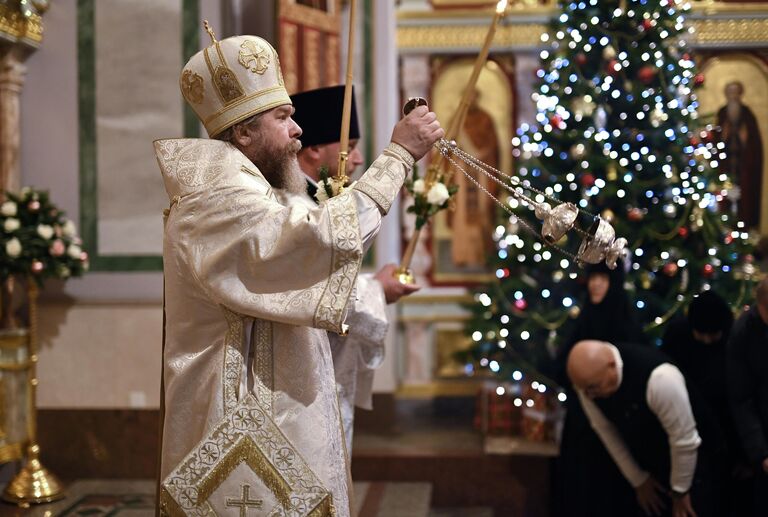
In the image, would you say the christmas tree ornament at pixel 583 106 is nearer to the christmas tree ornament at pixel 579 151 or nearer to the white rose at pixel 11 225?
the christmas tree ornament at pixel 579 151

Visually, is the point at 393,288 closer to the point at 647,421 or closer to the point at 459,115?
the point at 459,115

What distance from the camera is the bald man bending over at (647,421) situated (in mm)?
5242

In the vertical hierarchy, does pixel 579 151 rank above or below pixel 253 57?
below

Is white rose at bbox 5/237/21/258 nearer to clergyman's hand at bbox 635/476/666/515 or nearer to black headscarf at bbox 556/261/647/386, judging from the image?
black headscarf at bbox 556/261/647/386

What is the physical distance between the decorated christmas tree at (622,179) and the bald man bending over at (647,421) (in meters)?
1.59

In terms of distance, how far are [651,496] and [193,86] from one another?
369 cm

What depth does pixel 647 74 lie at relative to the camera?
7.26 metres

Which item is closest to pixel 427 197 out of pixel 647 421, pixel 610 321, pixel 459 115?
pixel 459 115

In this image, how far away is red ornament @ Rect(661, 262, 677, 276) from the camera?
279 inches

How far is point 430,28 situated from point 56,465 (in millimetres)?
5358

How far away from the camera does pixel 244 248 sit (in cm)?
283

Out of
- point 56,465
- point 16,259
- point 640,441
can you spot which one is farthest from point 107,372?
point 640,441

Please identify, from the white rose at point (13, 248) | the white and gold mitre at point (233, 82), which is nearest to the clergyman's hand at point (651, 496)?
the white and gold mitre at point (233, 82)

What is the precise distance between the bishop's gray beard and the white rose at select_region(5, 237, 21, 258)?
3148 mm
